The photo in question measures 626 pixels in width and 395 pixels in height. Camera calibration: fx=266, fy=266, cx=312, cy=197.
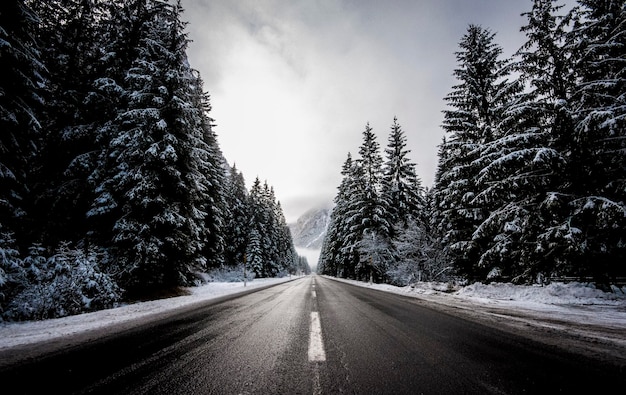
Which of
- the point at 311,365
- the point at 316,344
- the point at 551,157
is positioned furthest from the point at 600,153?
the point at 311,365

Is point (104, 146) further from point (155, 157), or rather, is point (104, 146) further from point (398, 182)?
point (398, 182)

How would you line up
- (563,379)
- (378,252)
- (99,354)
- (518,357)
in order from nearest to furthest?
(563,379) → (518,357) → (99,354) → (378,252)

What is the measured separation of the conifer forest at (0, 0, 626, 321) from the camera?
7.61m

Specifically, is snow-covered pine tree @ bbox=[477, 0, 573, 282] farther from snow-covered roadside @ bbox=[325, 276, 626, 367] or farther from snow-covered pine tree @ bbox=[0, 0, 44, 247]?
snow-covered pine tree @ bbox=[0, 0, 44, 247]

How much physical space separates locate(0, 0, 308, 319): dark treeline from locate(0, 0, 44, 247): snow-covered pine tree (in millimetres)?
37

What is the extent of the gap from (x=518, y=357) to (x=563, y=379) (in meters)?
0.69

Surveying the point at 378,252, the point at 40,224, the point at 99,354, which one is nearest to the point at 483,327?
the point at 99,354

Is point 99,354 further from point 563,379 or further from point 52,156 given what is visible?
point 52,156

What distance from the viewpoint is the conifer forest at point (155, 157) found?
25.0 feet

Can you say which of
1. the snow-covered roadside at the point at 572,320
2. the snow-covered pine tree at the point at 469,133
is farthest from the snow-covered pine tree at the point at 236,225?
the snow-covered roadside at the point at 572,320

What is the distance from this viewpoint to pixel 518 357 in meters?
2.96

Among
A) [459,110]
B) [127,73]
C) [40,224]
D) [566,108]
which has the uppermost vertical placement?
[459,110]

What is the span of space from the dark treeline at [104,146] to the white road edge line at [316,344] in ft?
23.7

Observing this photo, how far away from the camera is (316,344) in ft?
11.3
